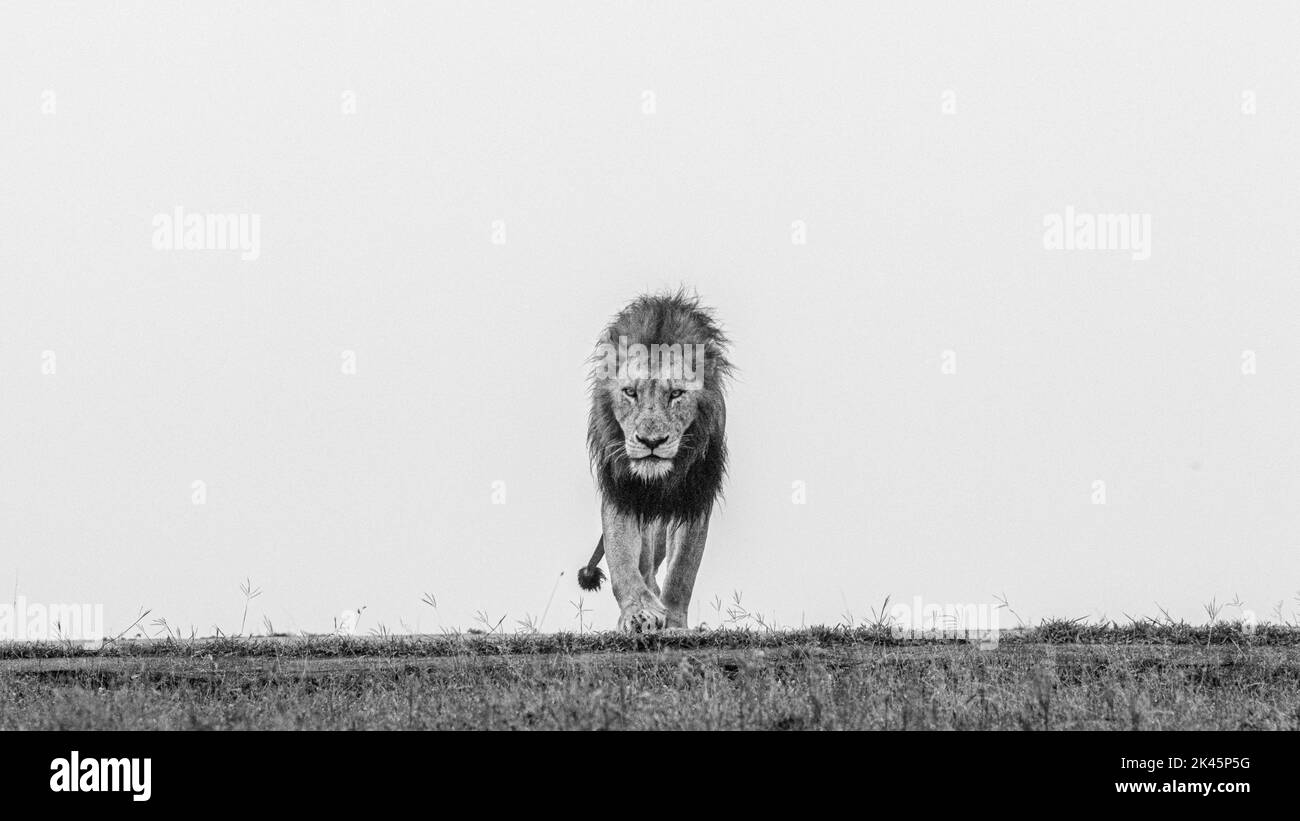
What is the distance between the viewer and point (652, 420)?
10031mm

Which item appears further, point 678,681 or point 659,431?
point 659,431

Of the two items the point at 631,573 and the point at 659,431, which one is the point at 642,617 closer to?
the point at 631,573

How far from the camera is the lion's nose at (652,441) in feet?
32.8

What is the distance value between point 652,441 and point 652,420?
0.45 feet

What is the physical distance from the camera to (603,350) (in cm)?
1029

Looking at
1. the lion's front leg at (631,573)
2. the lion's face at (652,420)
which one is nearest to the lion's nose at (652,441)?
the lion's face at (652,420)

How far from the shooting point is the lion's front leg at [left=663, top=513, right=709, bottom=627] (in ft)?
32.9

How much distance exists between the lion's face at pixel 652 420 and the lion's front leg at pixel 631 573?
0.36 metres

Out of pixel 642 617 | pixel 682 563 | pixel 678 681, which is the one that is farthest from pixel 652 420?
pixel 678 681

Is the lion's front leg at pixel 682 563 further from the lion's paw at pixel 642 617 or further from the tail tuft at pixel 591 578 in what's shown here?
the tail tuft at pixel 591 578

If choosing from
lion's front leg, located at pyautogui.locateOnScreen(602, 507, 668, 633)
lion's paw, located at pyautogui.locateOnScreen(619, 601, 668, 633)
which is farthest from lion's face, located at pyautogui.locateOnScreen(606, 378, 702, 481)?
lion's paw, located at pyautogui.locateOnScreen(619, 601, 668, 633)
